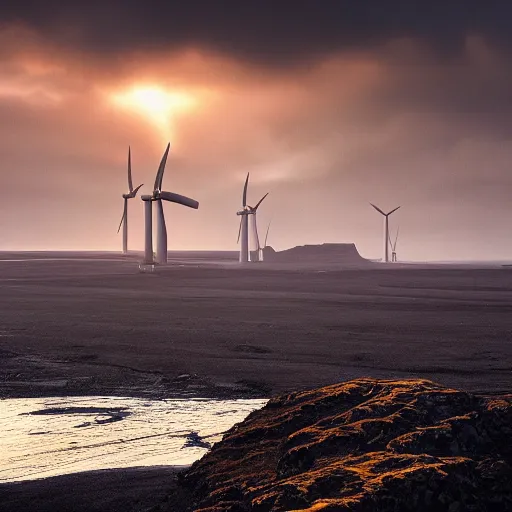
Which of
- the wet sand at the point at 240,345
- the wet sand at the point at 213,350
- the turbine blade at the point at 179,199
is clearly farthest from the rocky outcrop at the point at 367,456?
the turbine blade at the point at 179,199

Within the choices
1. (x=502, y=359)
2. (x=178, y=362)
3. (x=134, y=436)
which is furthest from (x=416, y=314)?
(x=134, y=436)

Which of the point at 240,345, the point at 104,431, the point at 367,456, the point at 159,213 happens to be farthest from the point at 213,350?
the point at 159,213

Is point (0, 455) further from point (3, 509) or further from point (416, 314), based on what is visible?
point (416, 314)

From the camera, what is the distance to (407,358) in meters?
21.5

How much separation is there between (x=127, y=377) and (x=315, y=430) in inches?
513

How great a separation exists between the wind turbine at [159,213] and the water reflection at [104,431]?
8404 centimetres

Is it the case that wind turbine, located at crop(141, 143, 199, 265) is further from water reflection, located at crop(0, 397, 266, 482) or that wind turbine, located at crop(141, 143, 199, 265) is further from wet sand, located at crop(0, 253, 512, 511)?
water reflection, located at crop(0, 397, 266, 482)

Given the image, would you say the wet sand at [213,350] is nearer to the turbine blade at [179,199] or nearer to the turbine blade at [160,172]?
the turbine blade at [160,172]

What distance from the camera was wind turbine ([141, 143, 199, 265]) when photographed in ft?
323

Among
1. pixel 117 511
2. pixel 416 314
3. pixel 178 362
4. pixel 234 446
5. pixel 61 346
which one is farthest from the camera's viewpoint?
pixel 416 314

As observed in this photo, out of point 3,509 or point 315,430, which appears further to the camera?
point 3,509

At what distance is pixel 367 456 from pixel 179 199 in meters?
99.1

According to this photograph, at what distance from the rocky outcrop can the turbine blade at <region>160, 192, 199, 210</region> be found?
9647 centimetres

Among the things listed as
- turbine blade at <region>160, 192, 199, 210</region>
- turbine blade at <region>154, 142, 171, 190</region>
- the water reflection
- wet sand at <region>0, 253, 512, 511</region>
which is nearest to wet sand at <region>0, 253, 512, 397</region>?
wet sand at <region>0, 253, 512, 511</region>
